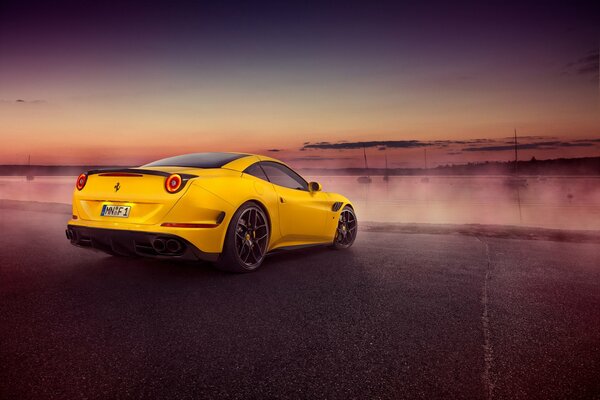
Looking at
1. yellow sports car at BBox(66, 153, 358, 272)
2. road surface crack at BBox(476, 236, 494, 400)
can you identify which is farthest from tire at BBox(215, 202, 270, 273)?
road surface crack at BBox(476, 236, 494, 400)

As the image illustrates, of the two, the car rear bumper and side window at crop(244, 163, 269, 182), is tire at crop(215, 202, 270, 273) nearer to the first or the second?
the car rear bumper

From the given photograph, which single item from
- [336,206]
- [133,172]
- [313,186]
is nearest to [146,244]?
[133,172]

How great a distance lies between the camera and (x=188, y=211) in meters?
4.80

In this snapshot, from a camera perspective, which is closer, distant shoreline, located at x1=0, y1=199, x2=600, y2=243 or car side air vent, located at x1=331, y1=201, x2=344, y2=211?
car side air vent, located at x1=331, y1=201, x2=344, y2=211

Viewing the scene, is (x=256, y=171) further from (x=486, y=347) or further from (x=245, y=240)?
(x=486, y=347)

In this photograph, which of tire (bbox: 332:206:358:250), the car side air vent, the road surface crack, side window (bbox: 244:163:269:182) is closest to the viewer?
the road surface crack

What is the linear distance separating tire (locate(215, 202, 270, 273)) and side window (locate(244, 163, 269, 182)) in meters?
0.45

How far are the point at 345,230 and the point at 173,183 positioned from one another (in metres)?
3.70

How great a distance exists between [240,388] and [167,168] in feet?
11.1

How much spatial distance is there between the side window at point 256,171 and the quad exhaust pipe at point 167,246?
132 centimetres

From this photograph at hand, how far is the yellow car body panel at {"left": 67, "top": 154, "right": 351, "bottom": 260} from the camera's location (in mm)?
4801

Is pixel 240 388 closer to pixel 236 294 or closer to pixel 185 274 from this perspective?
pixel 236 294

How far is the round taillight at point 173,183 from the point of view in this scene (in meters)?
4.85

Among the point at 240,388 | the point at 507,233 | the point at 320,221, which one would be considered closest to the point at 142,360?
the point at 240,388
